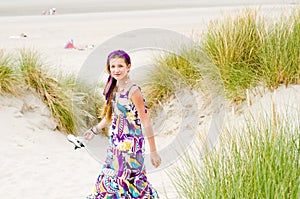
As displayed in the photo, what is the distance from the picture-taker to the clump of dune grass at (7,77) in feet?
21.7

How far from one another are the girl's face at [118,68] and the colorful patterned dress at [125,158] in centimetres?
11

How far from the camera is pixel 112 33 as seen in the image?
18.8m

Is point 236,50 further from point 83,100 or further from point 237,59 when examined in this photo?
point 83,100

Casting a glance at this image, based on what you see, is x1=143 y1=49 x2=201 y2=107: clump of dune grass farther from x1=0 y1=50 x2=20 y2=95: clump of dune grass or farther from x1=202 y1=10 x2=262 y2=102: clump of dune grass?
x1=0 y1=50 x2=20 y2=95: clump of dune grass

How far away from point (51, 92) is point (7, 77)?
61cm

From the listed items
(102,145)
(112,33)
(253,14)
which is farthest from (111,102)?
(112,33)

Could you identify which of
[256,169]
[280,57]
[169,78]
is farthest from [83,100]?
[256,169]

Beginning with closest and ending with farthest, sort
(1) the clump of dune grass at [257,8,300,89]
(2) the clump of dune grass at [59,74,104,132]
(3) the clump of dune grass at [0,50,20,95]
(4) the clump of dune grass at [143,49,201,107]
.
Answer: (1) the clump of dune grass at [257,8,300,89] < (3) the clump of dune grass at [0,50,20,95] < (2) the clump of dune grass at [59,74,104,132] < (4) the clump of dune grass at [143,49,201,107]

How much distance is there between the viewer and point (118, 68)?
335 centimetres

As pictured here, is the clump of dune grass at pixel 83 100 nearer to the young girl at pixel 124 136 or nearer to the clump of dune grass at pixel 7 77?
the clump of dune grass at pixel 7 77

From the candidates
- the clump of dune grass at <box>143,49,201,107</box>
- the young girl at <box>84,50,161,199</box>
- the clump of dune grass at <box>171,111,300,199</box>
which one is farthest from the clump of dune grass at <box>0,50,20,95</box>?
the clump of dune grass at <box>171,111,300,199</box>

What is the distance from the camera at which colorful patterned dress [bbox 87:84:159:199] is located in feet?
11.1

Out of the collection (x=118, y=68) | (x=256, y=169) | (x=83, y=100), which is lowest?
(x=83, y=100)

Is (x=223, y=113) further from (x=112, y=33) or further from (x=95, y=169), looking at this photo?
(x=112, y=33)
